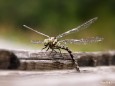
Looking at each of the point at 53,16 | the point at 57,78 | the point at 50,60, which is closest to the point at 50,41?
the point at 50,60

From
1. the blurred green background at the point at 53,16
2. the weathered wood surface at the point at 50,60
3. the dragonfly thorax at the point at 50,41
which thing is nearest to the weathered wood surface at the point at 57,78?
the weathered wood surface at the point at 50,60

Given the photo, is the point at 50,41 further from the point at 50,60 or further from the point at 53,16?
the point at 53,16

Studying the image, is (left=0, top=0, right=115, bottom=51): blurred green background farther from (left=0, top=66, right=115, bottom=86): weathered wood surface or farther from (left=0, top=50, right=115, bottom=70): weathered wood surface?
(left=0, top=66, right=115, bottom=86): weathered wood surface

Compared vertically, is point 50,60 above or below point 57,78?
above

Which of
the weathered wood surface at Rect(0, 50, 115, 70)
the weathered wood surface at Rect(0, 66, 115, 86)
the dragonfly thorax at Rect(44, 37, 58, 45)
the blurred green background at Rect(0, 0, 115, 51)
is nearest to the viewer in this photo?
the weathered wood surface at Rect(0, 66, 115, 86)

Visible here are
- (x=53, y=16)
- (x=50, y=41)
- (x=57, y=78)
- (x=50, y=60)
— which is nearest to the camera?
(x=57, y=78)

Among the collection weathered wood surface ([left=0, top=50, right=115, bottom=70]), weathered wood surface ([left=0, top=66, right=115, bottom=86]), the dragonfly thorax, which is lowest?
weathered wood surface ([left=0, top=66, right=115, bottom=86])

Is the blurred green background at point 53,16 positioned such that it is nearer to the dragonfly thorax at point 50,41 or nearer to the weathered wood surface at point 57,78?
the dragonfly thorax at point 50,41

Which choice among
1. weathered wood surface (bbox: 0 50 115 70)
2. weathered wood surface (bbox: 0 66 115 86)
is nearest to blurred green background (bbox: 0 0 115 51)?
weathered wood surface (bbox: 0 50 115 70)

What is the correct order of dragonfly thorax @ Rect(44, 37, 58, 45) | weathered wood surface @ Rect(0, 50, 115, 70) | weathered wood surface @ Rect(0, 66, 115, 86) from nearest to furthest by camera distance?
weathered wood surface @ Rect(0, 66, 115, 86)
weathered wood surface @ Rect(0, 50, 115, 70)
dragonfly thorax @ Rect(44, 37, 58, 45)

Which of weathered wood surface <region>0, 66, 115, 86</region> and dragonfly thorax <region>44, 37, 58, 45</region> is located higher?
dragonfly thorax <region>44, 37, 58, 45</region>
